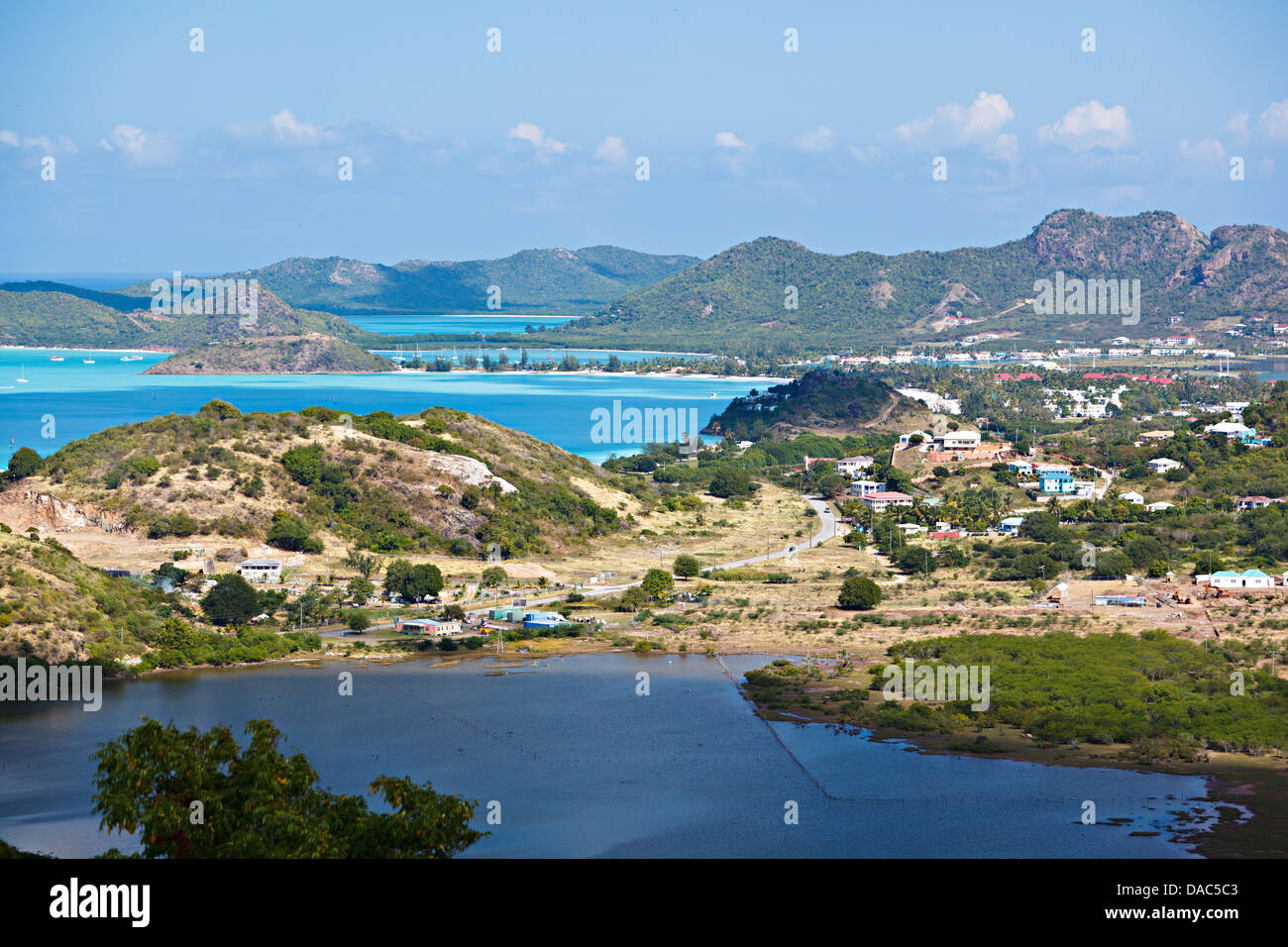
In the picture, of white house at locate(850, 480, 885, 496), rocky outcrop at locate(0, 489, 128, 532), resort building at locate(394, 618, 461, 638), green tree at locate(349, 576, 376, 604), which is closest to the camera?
resort building at locate(394, 618, 461, 638)

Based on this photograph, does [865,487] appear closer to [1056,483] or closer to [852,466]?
[852,466]

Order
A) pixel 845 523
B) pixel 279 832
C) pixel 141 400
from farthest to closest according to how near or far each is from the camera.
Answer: pixel 141 400 → pixel 845 523 → pixel 279 832

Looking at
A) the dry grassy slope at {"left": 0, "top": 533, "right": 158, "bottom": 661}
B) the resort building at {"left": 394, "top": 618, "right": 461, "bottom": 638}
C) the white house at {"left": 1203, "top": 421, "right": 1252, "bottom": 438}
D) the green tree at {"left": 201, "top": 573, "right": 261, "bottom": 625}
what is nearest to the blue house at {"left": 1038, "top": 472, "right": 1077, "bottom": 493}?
the white house at {"left": 1203, "top": 421, "right": 1252, "bottom": 438}

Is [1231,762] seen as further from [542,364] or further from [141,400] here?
[542,364]

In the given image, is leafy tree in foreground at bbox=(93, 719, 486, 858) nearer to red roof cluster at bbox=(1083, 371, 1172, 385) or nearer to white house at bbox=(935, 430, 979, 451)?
white house at bbox=(935, 430, 979, 451)
